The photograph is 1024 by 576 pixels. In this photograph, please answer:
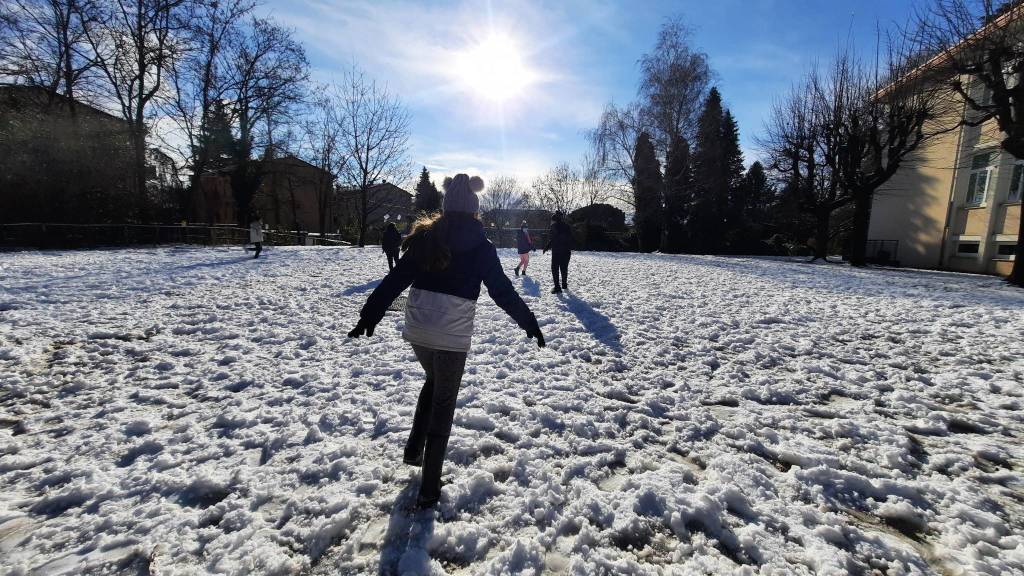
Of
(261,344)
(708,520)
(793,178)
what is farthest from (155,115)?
(793,178)

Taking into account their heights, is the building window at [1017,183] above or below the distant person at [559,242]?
above

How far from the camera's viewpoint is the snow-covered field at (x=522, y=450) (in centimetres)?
195

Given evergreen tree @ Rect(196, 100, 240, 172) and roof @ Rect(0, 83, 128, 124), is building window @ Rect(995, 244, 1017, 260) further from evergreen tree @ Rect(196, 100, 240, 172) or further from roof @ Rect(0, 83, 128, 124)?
roof @ Rect(0, 83, 128, 124)

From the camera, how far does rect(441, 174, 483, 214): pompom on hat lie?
2.35m

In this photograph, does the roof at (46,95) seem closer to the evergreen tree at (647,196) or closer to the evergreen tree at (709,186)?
the evergreen tree at (647,196)

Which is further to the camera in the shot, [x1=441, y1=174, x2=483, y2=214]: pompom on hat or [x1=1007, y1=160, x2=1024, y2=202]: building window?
[x1=1007, y1=160, x2=1024, y2=202]: building window

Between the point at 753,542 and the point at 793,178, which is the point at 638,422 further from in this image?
the point at 793,178

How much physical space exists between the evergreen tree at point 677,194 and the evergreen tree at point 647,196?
63 cm

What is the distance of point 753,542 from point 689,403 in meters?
1.72

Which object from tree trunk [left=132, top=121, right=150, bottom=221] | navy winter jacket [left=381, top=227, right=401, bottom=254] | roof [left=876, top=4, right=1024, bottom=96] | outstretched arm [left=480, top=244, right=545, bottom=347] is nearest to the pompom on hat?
outstretched arm [left=480, top=244, right=545, bottom=347]

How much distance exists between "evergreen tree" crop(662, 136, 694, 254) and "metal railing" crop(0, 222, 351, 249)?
2677 centimetres

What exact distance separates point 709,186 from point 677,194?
2.53 metres

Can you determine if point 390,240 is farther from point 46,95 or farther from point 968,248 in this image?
point 968,248

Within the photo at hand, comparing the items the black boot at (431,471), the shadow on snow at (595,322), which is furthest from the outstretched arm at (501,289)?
the shadow on snow at (595,322)
